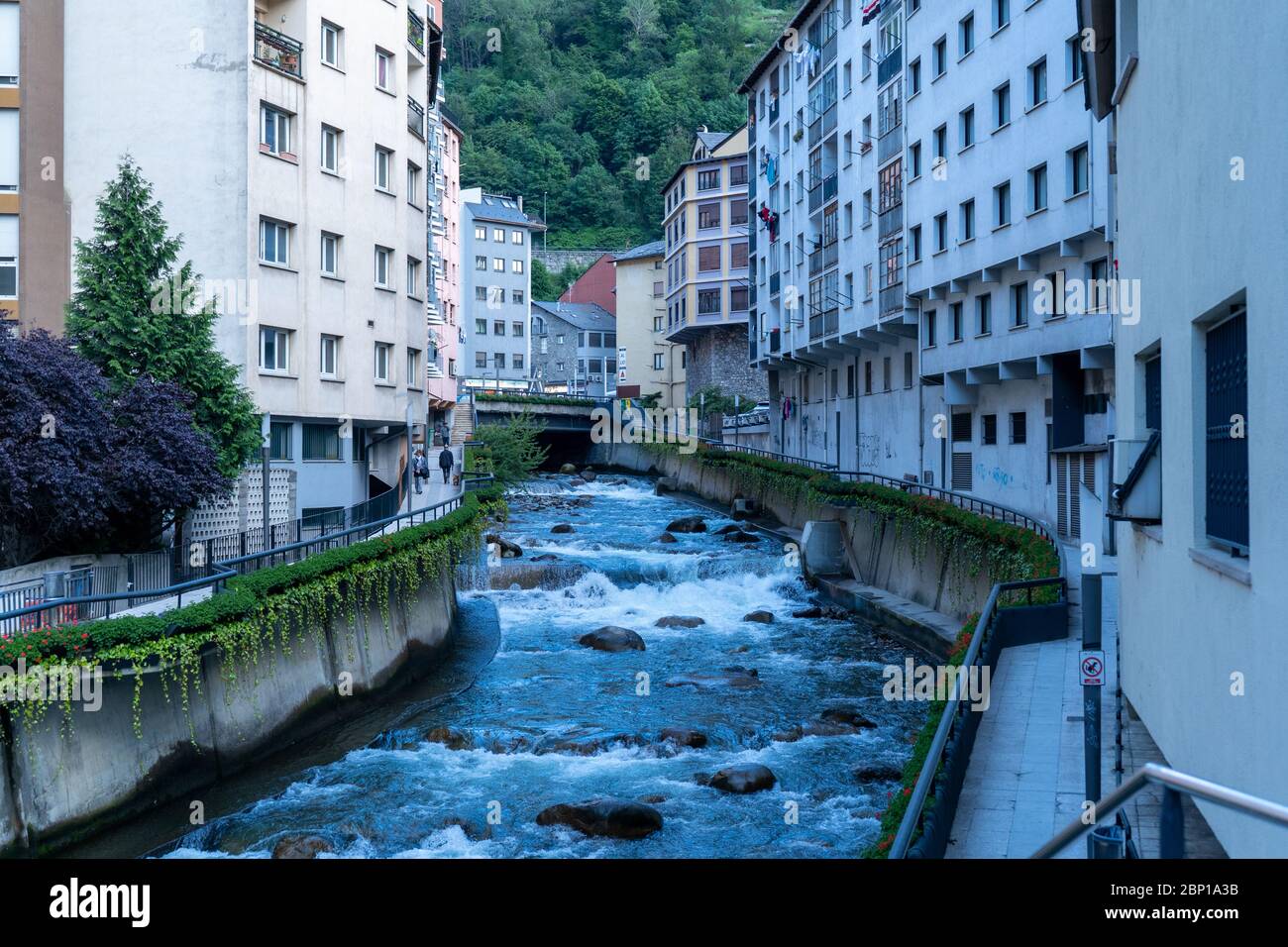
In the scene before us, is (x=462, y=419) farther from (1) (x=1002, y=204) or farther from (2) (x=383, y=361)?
(1) (x=1002, y=204)

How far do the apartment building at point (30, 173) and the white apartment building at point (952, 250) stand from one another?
25567mm

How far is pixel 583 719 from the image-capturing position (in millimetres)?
Answer: 21891

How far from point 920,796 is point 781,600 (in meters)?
26.9

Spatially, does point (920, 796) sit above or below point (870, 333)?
below

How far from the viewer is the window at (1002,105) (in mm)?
35312

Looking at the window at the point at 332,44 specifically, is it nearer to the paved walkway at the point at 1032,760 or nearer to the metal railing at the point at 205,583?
the metal railing at the point at 205,583

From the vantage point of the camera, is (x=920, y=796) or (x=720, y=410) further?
(x=720, y=410)

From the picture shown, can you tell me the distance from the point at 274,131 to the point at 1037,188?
68.6 ft

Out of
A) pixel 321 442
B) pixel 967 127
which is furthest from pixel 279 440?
pixel 967 127

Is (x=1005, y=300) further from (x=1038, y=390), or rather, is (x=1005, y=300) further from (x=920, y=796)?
(x=920, y=796)

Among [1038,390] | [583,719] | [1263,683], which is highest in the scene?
[1038,390]

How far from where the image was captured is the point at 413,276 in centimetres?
3962
